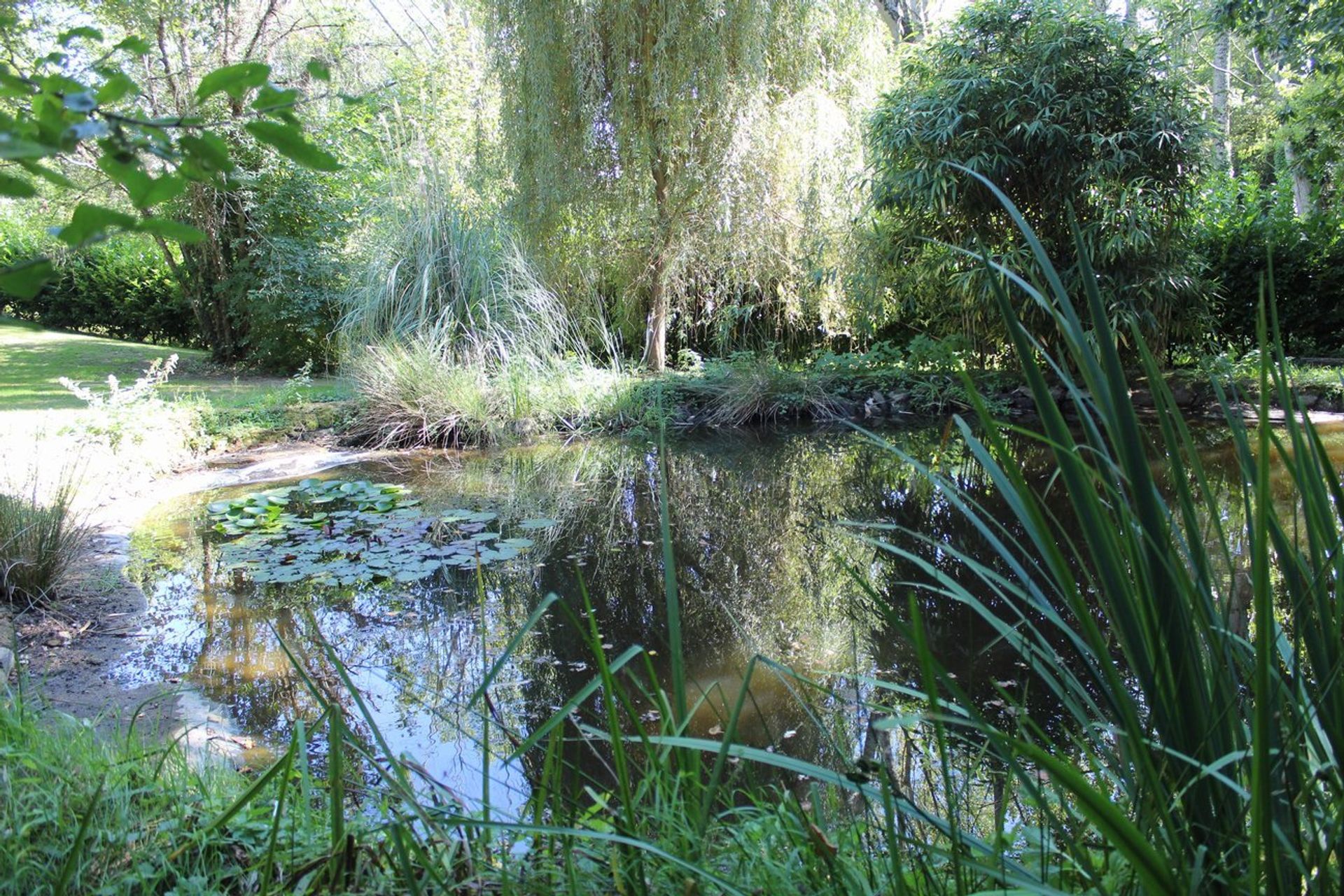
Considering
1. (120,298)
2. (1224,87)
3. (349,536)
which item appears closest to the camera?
(349,536)

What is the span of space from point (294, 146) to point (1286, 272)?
1020cm

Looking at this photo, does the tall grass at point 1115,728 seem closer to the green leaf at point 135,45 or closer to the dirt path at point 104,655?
the green leaf at point 135,45

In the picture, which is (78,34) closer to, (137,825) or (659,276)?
(137,825)

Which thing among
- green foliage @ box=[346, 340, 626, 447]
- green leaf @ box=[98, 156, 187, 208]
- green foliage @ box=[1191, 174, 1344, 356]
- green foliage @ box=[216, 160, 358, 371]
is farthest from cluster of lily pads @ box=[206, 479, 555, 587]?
green foliage @ box=[1191, 174, 1344, 356]

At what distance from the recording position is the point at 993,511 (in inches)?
170

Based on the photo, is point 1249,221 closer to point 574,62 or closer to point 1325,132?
point 1325,132

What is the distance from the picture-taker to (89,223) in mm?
521

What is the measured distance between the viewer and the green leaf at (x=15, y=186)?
512 millimetres

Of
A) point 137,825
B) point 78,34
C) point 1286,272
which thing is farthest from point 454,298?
point 1286,272

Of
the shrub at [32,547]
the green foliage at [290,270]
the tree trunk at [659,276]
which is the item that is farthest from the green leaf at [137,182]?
the green foliage at [290,270]

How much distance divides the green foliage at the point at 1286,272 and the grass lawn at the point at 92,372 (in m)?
8.55

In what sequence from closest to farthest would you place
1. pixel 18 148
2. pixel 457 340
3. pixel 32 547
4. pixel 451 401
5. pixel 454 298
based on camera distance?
→ pixel 18 148 → pixel 32 547 → pixel 451 401 → pixel 457 340 → pixel 454 298

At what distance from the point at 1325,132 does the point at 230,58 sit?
415 inches

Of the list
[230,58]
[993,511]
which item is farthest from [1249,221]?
[230,58]
